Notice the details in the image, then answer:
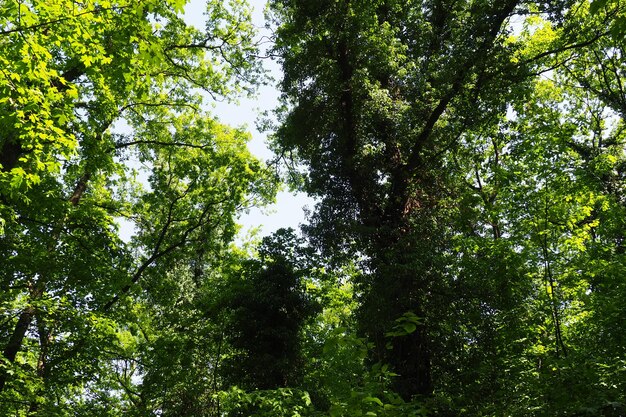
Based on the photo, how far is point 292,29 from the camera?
1053cm

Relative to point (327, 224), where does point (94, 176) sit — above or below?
above

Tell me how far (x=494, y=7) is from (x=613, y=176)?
10641mm

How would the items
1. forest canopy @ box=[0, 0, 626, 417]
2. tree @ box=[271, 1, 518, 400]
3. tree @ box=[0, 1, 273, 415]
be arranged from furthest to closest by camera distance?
tree @ box=[271, 1, 518, 400] → forest canopy @ box=[0, 0, 626, 417] → tree @ box=[0, 1, 273, 415]

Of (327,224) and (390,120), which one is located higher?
(390,120)

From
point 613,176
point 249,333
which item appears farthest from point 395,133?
point 613,176

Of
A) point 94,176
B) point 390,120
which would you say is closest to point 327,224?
point 390,120

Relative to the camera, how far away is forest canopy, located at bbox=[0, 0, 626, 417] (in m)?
7.36

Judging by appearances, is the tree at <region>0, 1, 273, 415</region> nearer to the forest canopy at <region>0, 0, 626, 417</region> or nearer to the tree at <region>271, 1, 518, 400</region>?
the forest canopy at <region>0, 0, 626, 417</region>

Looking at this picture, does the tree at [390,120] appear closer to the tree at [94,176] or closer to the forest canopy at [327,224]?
the forest canopy at [327,224]

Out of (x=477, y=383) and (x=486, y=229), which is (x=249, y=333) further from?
(x=486, y=229)

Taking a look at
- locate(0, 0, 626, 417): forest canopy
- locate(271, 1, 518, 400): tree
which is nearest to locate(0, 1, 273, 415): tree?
locate(0, 0, 626, 417): forest canopy

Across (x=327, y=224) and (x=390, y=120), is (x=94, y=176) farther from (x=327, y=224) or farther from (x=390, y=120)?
(x=390, y=120)

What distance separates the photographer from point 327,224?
11.1 meters

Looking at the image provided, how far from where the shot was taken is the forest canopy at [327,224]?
736 cm
